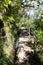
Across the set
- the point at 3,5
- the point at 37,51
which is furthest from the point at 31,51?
the point at 3,5

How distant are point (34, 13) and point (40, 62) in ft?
10.4

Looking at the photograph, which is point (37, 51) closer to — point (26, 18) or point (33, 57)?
point (33, 57)

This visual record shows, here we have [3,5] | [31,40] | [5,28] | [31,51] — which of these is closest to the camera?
[3,5]

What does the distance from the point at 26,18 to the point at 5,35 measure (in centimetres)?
354

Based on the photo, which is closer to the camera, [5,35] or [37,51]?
[5,35]

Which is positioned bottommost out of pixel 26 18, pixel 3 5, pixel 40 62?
pixel 40 62

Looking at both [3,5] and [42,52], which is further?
[42,52]

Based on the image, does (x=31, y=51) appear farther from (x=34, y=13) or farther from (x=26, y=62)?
(x=34, y=13)

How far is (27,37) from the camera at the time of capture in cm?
1381

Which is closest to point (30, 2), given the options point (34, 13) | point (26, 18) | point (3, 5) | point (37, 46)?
point (34, 13)

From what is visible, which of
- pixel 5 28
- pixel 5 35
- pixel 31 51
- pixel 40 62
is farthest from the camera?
pixel 31 51

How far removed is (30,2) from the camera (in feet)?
40.5

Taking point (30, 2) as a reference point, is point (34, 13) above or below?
below

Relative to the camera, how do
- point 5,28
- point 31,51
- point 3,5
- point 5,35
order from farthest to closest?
point 31,51
point 5,35
point 5,28
point 3,5
